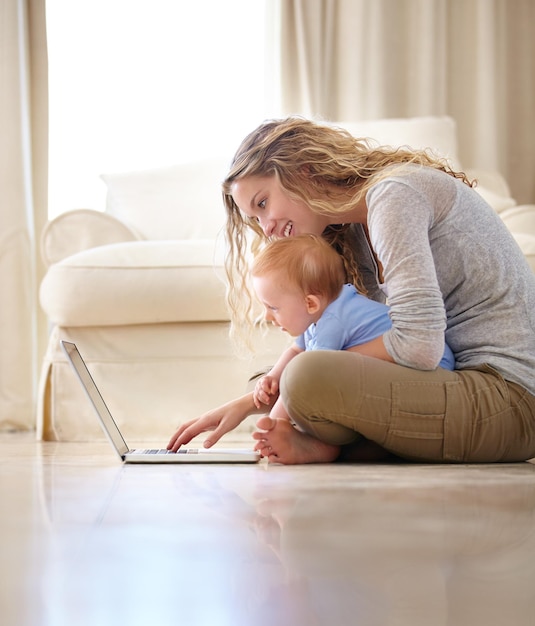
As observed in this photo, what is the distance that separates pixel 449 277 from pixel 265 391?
377 mm

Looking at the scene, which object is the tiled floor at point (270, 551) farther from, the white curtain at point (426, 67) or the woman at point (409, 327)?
the white curtain at point (426, 67)

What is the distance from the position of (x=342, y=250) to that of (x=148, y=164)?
81.0 inches

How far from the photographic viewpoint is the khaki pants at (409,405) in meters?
1.29

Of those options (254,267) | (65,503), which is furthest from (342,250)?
(65,503)

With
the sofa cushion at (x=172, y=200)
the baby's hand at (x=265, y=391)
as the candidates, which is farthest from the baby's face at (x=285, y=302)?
the sofa cushion at (x=172, y=200)

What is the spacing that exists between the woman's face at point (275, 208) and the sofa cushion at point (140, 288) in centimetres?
57

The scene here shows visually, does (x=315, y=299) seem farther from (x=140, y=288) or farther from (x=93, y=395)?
(x=140, y=288)

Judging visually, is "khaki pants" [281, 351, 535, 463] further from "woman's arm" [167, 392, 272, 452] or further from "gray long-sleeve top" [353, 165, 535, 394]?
"woman's arm" [167, 392, 272, 452]

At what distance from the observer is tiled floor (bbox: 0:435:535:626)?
0.44m

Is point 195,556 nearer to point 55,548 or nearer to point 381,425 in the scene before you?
point 55,548

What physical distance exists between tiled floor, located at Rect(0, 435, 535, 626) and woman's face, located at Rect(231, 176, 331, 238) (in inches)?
21.5

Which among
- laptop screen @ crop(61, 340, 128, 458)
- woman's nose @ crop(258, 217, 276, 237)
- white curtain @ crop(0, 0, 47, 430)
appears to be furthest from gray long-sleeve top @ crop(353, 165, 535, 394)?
white curtain @ crop(0, 0, 47, 430)

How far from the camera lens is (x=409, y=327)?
4.13 ft

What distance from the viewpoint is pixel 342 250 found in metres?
1.60
